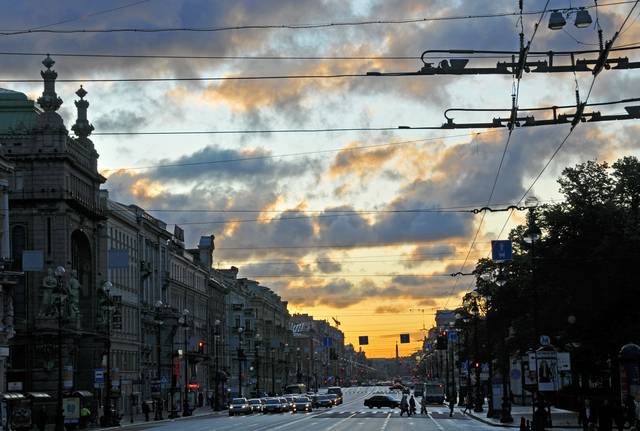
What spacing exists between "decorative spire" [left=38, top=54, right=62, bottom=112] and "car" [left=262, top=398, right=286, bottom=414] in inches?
1471

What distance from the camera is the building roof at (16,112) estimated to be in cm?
9128

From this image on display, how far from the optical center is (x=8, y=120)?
9156 cm

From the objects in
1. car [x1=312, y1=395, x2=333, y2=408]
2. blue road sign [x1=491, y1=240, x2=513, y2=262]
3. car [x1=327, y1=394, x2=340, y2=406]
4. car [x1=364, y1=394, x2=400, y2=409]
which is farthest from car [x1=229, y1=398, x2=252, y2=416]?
blue road sign [x1=491, y1=240, x2=513, y2=262]

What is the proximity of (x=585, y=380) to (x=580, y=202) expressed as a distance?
510 inches

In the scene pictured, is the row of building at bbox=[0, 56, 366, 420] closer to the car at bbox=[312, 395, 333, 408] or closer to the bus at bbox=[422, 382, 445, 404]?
the car at bbox=[312, 395, 333, 408]

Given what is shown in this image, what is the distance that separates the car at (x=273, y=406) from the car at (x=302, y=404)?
3185 millimetres

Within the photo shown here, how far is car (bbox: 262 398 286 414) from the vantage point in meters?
110

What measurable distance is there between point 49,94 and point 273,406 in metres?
38.8

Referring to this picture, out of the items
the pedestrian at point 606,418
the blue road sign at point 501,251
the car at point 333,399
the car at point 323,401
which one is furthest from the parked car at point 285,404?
the pedestrian at point 606,418

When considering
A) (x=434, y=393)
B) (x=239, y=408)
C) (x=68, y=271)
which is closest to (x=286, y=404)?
(x=239, y=408)

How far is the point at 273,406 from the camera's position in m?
110

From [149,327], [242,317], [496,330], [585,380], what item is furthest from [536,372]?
[242,317]

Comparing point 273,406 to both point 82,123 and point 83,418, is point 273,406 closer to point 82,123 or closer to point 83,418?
point 82,123

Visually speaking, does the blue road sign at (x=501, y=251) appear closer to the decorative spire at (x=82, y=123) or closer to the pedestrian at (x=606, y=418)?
the pedestrian at (x=606, y=418)
